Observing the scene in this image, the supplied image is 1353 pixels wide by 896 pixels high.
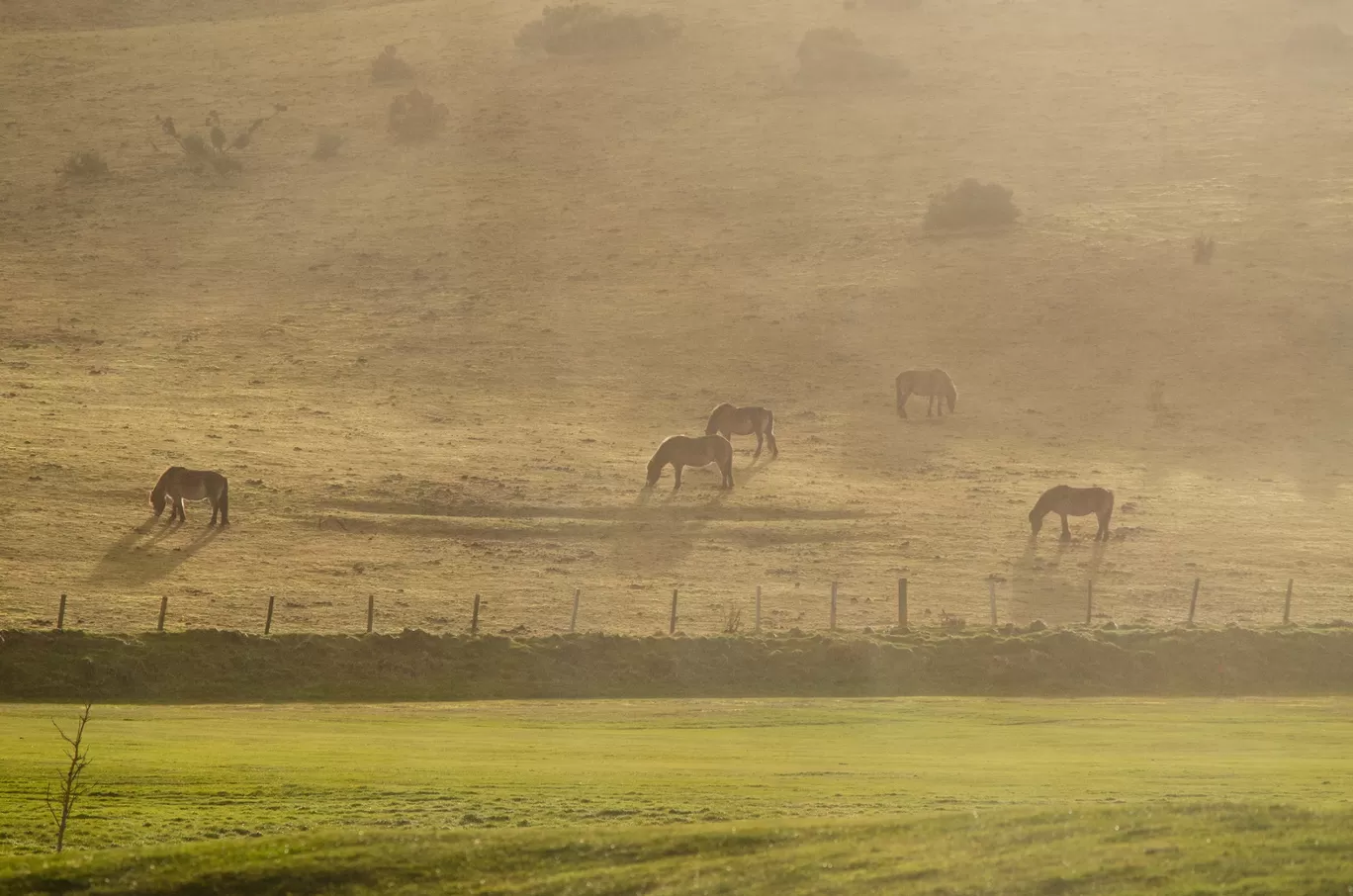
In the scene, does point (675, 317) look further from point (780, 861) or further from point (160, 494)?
point (780, 861)

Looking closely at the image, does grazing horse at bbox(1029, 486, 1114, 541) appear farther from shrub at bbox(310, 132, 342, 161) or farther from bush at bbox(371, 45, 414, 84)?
bush at bbox(371, 45, 414, 84)

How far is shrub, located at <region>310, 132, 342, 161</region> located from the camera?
9231 centimetres

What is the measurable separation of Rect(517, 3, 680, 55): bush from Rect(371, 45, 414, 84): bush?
839cm

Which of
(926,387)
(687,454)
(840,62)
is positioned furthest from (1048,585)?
(840,62)

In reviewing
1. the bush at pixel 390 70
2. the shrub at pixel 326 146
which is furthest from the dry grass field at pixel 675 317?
the bush at pixel 390 70

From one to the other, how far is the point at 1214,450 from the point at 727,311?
21.2 metres

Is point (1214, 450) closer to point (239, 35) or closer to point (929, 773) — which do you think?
point (929, 773)

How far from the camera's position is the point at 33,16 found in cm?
13250

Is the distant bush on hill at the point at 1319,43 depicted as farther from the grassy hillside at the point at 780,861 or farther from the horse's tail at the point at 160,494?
the grassy hillside at the point at 780,861

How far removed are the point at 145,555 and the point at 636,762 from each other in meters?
21.7

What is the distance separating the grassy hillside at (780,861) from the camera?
1055 centimetres

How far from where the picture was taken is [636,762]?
1836 cm

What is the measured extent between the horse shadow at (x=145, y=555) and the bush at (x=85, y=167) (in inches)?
2072

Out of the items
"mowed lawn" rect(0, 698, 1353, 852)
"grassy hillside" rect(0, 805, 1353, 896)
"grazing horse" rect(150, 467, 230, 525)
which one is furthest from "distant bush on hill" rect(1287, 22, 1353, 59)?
"grassy hillside" rect(0, 805, 1353, 896)
